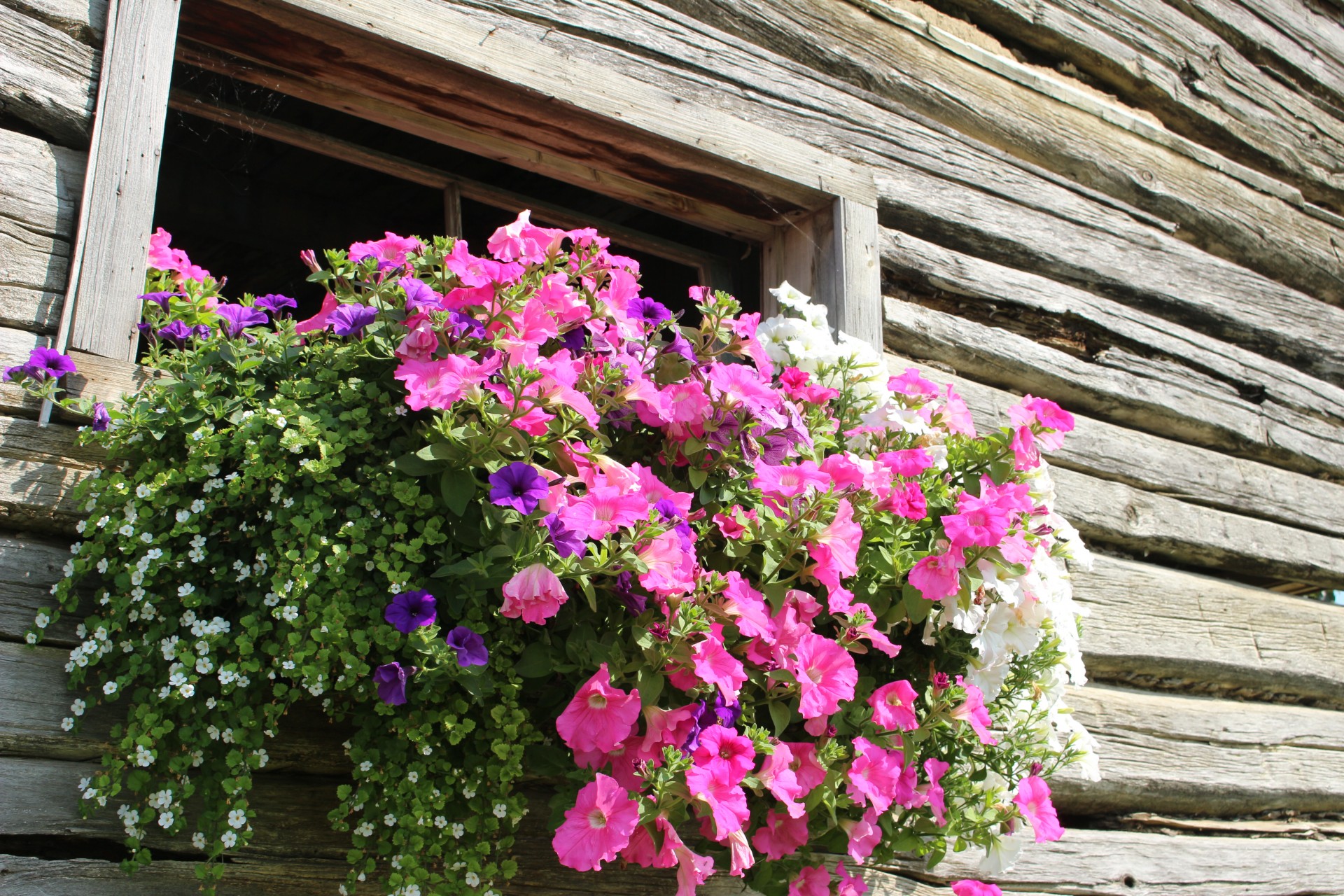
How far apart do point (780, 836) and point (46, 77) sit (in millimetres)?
1456

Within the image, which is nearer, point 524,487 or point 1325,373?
point 524,487

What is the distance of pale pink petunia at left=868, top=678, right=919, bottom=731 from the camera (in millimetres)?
1392

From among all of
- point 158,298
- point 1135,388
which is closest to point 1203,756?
point 1135,388

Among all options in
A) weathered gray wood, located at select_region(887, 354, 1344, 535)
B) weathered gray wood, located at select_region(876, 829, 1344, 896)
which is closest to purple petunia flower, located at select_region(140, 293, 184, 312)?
weathered gray wood, located at select_region(887, 354, 1344, 535)

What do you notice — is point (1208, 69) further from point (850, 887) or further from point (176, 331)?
point (176, 331)

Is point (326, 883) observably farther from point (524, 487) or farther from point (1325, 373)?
point (1325, 373)

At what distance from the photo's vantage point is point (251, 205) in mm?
3107

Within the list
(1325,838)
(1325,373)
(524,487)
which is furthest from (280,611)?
(1325,373)

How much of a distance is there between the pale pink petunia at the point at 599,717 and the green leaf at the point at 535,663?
0.06 metres

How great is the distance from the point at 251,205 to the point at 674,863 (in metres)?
2.57

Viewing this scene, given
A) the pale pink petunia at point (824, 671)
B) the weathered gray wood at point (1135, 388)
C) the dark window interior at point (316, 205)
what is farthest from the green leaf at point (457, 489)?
the weathered gray wood at point (1135, 388)

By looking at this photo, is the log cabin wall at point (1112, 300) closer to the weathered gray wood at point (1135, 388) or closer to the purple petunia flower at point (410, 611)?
the weathered gray wood at point (1135, 388)

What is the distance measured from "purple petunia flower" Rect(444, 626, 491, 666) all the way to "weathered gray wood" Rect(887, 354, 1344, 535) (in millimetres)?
1217

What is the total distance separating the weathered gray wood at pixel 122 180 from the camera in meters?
1.40
